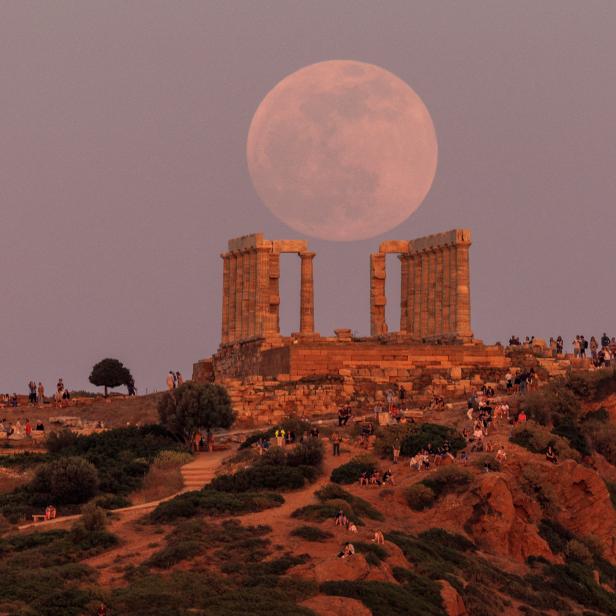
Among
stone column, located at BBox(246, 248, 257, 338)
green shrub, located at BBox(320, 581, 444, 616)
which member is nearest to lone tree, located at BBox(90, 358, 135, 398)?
stone column, located at BBox(246, 248, 257, 338)

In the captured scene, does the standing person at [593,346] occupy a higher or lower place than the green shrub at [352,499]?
higher

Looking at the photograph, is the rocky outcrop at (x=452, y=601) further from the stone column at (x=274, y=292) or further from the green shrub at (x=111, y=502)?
the stone column at (x=274, y=292)

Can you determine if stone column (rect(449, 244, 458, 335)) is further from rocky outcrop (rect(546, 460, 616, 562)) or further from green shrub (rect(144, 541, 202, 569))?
green shrub (rect(144, 541, 202, 569))

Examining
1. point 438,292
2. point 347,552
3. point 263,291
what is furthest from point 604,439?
point 347,552

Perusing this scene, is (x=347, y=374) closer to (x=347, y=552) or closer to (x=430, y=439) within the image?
(x=430, y=439)

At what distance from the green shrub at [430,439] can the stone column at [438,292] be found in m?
27.1

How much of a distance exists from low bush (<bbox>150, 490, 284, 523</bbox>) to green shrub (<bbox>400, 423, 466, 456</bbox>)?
8.90 metres

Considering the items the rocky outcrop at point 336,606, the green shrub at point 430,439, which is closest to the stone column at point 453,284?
the green shrub at point 430,439

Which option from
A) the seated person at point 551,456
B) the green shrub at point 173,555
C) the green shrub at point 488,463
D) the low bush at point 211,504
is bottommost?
the green shrub at point 173,555

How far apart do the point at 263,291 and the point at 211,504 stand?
3848 cm

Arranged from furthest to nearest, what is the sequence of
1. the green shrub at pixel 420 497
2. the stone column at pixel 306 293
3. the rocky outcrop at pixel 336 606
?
1. the stone column at pixel 306 293
2. the green shrub at pixel 420 497
3. the rocky outcrop at pixel 336 606

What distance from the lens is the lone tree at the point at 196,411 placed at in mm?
87887

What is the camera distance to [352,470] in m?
77.7

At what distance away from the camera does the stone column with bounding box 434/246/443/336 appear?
11094 centimetres
